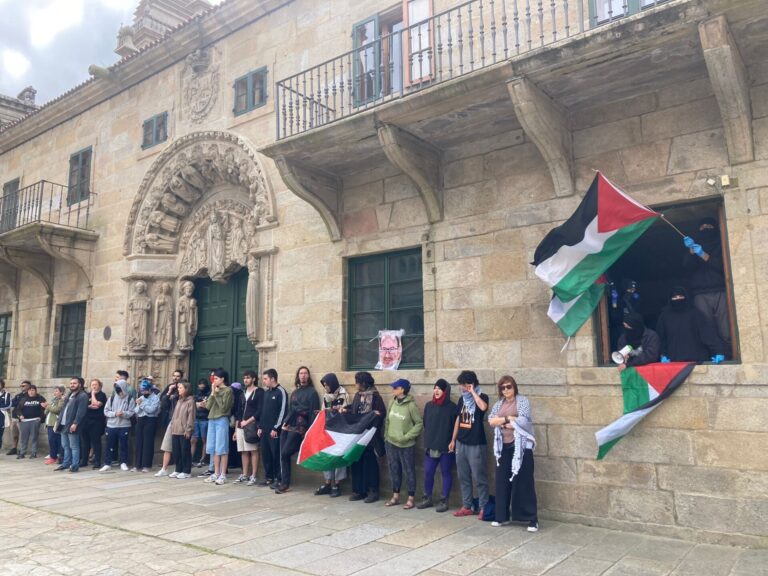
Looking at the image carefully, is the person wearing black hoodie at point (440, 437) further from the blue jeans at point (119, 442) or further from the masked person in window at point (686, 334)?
the blue jeans at point (119, 442)

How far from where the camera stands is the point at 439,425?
740 cm

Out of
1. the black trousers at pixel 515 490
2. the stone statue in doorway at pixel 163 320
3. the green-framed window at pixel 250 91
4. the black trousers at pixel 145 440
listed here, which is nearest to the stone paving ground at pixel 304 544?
the black trousers at pixel 515 490

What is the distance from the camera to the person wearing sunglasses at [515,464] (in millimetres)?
6539

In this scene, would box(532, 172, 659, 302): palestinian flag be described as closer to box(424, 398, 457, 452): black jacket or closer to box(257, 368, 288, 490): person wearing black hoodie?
box(424, 398, 457, 452): black jacket

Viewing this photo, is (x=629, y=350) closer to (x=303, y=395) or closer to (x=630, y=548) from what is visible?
(x=630, y=548)

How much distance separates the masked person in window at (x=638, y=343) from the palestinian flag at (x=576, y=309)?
1.50 feet

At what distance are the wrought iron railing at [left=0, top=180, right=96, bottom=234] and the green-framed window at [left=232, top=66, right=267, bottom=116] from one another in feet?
16.3

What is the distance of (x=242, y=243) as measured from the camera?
37.5 feet

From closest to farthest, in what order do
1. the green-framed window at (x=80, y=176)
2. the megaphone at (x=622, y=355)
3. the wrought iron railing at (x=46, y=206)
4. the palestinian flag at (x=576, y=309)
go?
the megaphone at (x=622, y=355) < the palestinian flag at (x=576, y=309) < the wrought iron railing at (x=46, y=206) < the green-framed window at (x=80, y=176)

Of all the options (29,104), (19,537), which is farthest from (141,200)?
(29,104)

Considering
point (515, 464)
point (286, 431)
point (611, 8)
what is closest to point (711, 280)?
point (515, 464)

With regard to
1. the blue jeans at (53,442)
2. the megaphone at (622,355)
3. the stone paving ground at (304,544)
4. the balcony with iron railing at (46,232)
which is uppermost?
the balcony with iron railing at (46,232)

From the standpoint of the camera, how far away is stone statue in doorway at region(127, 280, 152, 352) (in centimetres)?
1228

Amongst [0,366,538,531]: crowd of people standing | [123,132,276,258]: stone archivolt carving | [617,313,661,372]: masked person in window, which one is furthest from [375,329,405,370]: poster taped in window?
[123,132,276,258]: stone archivolt carving
